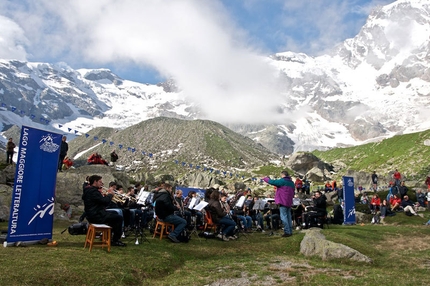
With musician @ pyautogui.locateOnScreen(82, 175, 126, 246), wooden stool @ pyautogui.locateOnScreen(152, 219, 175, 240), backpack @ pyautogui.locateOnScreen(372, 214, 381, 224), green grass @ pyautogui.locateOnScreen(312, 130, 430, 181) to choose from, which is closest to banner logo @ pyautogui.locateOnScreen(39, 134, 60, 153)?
musician @ pyautogui.locateOnScreen(82, 175, 126, 246)

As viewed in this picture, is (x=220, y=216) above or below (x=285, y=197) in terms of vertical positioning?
below

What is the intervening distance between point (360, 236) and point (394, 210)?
1401cm

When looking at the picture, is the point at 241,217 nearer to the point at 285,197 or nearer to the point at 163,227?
the point at 285,197

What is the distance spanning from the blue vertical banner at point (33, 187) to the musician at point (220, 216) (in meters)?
6.60

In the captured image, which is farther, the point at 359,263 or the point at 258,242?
the point at 258,242

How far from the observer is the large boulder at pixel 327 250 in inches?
472

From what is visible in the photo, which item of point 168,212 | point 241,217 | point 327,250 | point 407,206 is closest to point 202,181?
point 407,206

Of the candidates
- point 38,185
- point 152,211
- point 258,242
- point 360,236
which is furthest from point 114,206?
point 360,236

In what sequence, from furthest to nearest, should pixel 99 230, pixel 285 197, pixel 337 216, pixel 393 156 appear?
pixel 393 156 < pixel 337 216 < pixel 285 197 < pixel 99 230

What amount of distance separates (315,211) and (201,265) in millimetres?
10280

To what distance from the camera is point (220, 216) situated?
51.3 feet

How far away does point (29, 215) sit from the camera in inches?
452

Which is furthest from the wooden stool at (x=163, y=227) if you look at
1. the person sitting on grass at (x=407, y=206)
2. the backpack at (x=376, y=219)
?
the person sitting on grass at (x=407, y=206)

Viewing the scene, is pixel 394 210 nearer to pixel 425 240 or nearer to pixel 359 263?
pixel 425 240
